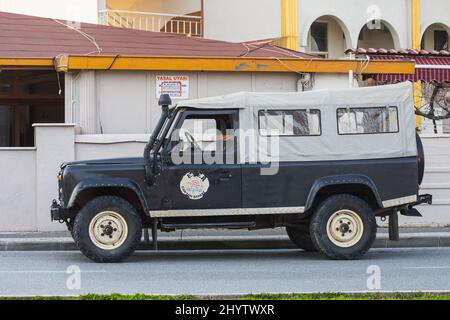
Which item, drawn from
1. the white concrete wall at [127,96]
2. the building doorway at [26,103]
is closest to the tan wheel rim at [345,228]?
the white concrete wall at [127,96]

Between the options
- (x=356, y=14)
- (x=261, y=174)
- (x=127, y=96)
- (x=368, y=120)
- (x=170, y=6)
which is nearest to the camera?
(x=261, y=174)

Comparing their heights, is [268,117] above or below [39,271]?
above

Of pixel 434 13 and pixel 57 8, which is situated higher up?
pixel 434 13

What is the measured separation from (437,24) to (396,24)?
1.80 meters

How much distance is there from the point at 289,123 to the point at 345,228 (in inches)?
65.6

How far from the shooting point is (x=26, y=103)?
74.9ft

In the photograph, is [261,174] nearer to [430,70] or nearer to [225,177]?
[225,177]

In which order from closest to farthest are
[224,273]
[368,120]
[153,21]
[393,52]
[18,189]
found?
1. [224,273]
2. [368,120]
3. [18,189]
4. [393,52]
5. [153,21]

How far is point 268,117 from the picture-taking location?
13219 millimetres

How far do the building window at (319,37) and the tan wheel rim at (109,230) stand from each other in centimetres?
1535

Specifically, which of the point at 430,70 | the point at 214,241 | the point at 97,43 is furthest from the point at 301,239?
the point at 430,70

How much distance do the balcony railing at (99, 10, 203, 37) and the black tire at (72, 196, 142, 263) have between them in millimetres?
12099

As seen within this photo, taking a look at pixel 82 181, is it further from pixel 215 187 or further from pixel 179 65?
pixel 179 65
